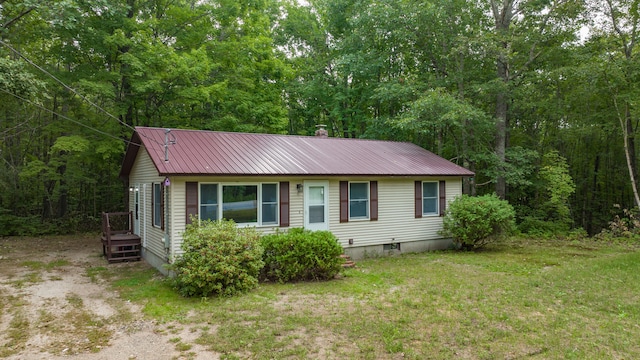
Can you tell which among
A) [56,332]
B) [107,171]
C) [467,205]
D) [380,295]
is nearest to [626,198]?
[467,205]

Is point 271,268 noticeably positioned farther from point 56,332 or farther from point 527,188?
point 527,188

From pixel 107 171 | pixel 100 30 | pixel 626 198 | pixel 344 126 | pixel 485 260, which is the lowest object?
pixel 485 260

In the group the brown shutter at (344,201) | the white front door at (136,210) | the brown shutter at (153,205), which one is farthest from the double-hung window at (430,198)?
the white front door at (136,210)

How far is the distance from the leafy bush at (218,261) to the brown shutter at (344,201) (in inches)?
132

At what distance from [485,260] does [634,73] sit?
8.86 meters

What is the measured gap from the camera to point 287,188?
9.80 metres

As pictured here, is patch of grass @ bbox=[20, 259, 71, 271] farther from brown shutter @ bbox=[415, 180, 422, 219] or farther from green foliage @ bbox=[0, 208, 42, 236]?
brown shutter @ bbox=[415, 180, 422, 219]

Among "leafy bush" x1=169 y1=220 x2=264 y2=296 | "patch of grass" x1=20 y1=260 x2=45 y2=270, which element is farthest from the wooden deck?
"leafy bush" x1=169 y1=220 x2=264 y2=296

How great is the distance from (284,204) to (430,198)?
5292 millimetres

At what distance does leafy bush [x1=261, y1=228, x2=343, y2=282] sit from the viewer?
320 inches

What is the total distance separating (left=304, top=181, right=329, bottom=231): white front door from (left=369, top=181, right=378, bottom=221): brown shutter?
57.3 inches

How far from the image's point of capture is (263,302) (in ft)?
22.1

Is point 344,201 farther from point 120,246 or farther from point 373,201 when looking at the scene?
point 120,246

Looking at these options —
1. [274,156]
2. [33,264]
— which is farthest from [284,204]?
[33,264]
